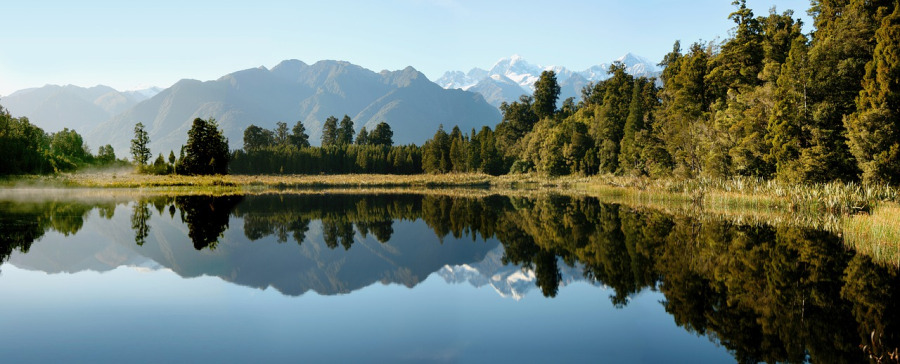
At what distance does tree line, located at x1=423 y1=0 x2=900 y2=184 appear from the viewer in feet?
98.5

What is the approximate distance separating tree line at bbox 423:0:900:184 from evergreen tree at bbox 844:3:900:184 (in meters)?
0.06

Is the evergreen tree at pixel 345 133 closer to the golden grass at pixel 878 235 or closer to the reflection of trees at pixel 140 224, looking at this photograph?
the reflection of trees at pixel 140 224

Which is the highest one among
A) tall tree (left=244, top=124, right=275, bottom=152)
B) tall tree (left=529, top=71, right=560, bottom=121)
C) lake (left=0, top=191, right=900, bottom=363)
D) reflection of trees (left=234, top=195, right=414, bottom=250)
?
tall tree (left=529, top=71, right=560, bottom=121)

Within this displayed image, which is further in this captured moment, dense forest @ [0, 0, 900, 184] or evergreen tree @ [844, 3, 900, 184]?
dense forest @ [0, 0, 900, 184]

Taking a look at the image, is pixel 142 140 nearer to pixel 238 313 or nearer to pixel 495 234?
pixel 495 234

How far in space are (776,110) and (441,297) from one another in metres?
34.8

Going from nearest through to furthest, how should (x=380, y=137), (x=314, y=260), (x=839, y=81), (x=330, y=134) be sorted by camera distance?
1. (x=314, y=260)
2. (x=839, y=81)
3. (x=380, y=137)
4. (x=330, y=134)

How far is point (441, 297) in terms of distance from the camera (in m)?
11.8

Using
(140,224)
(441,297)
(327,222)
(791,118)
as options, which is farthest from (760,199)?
(140,224)

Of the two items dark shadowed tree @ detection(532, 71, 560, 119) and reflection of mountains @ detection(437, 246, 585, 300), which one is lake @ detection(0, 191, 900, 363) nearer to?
reflection of mountains @ detection(437, 246, 585, 300)

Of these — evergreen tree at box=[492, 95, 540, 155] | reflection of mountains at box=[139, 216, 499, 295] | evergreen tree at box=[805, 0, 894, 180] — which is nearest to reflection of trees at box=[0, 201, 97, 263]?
reflection of mountains at box=[139, 216, 499, 295]

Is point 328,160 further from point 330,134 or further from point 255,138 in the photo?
point 330,134

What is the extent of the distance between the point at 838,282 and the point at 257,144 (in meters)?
147

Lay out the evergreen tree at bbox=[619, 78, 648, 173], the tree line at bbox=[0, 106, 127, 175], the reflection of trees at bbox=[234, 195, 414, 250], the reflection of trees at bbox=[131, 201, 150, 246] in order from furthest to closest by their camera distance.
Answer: the evergreen tree at bbox=[619, 78, 648, 173] < the tree line at bbox=[0, 106, 127, 175] < the reflection of trees at bbox=[234, 195, 414, 250] < the reflection of trees at bbox=[131, 201, 150, 246]
